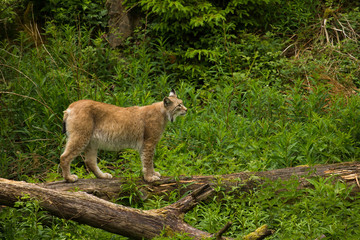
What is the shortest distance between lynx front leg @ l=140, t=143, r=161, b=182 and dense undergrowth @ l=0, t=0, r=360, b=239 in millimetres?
340

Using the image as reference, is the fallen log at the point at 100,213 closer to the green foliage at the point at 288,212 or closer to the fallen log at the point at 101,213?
the fallen log at the point at 101,213

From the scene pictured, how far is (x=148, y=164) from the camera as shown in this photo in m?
6.78

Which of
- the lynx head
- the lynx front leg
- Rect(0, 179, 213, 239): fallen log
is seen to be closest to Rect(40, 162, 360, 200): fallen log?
the lynx front leg

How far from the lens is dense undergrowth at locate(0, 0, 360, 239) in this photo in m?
5.83

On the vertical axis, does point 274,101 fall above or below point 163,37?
below

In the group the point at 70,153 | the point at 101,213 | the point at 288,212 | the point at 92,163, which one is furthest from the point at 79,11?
the point at 288,212

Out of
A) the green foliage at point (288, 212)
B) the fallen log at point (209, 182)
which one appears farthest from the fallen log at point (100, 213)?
the fallen log at point (209, 182)

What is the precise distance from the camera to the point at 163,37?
11.7 metres

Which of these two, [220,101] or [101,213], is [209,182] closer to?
[101,213]

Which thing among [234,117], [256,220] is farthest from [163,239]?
[234,117]

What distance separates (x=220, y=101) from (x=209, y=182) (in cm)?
337

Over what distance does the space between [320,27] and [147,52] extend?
462cm

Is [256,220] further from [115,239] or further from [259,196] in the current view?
[115,239]

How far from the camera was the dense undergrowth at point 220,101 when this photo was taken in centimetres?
583
